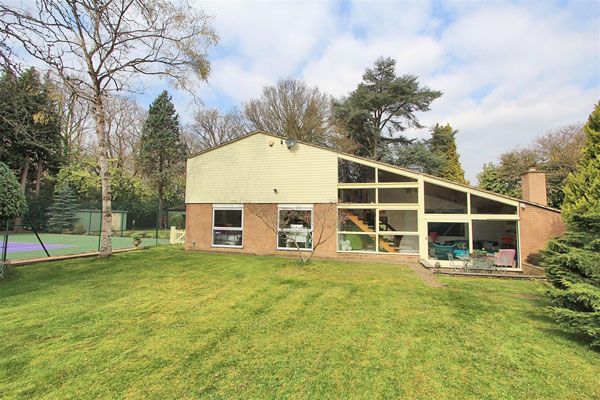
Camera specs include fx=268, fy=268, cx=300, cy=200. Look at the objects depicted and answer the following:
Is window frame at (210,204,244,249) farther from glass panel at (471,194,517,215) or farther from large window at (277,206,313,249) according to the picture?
glass panel at (471,194,517,215)

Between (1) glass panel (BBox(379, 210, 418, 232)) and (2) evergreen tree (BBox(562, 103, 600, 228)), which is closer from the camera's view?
(2) evergreen tree (BBox(562, 103, 600, 228))

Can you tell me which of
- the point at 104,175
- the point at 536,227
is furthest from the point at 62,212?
the point at 536,227

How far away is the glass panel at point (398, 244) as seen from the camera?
36.1 ft

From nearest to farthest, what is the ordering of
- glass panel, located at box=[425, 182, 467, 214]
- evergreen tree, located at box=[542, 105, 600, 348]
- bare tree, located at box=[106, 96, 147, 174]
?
evergreen tree, located at box=[542, 105, 600, 348] < glass panel, located at box=[425, 182, 467, 214] < bare tree, located at box=[106, 96, 147, 174]

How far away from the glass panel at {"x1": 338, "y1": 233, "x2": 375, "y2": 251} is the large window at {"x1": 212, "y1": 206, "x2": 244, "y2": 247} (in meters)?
4.84

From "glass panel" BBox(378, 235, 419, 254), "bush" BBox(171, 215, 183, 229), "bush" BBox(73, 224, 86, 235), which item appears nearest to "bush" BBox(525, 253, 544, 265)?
"glass panel" BBox(378, 235, 419, 254)

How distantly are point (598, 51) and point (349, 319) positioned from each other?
10236 millimetres

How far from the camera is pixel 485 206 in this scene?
10148 millimetres

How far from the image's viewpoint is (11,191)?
6.98 m

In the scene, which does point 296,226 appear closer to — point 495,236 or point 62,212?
point 495,236

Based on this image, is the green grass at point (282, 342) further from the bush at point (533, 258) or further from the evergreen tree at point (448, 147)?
the evergreen tree at point (448, 147)

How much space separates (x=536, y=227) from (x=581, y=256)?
22.9ft

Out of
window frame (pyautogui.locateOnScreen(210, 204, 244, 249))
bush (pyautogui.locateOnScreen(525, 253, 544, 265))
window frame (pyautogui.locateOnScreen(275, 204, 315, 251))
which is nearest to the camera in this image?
bush (pyautogui.locateOnScreen(525, 253, 544, 265))

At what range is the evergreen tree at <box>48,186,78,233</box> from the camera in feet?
70.6
